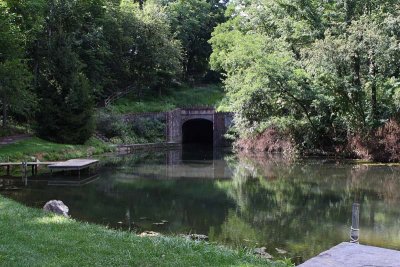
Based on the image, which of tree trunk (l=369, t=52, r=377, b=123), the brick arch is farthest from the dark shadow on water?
tree trunk (l=369, t=52, r=377, b=123)

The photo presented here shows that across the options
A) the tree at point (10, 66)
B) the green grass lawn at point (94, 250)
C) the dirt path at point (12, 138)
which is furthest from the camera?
the dirt path at point (12, 138)

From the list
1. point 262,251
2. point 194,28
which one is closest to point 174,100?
point 194,28

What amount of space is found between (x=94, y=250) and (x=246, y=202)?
934cm

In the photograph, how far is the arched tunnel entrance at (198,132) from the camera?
49.6 metres

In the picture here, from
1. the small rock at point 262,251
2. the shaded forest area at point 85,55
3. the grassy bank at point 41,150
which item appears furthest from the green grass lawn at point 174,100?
the small rock at point 262,251

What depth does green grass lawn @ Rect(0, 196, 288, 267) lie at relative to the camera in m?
6.00

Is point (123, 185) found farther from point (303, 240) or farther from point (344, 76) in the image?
point (344, 76)

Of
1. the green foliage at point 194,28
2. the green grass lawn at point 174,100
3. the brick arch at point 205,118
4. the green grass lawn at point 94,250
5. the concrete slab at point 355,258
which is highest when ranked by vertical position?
the green foliage at point 194,28

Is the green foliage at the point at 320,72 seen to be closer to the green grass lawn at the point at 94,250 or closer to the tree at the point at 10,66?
the tree at the point at 10,66

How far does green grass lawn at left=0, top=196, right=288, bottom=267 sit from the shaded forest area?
14.3 m

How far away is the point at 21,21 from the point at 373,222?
21029mm

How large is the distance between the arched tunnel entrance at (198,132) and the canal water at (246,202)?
24820 millimetres

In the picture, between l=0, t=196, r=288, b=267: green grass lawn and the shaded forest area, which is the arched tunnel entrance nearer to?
the shaded forest area

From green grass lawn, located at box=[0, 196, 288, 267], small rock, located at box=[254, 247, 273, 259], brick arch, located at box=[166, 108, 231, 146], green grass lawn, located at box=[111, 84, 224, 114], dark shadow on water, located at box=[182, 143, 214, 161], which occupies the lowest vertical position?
small rock, located at box=[254, 247, 273, 259]
